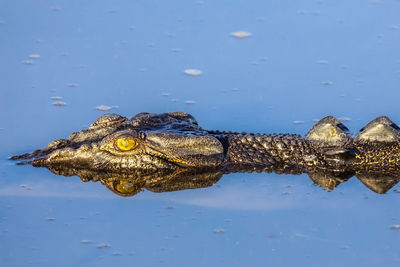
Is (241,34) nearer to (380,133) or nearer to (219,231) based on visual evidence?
(380,133)

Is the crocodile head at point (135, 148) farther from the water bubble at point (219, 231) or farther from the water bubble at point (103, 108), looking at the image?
the water bubble at point (103, 108)

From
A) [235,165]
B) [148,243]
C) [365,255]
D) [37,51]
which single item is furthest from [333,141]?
[37,51]

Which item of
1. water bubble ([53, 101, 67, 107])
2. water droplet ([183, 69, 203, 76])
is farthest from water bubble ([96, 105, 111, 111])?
water droplet ([183, 69, 203, 76])

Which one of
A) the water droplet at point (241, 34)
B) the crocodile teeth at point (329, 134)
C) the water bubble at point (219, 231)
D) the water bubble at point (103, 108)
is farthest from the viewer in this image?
the water droplet at point (241, 34)

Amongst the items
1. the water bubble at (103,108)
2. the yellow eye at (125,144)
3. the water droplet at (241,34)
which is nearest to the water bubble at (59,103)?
the water bubble at (103,108)

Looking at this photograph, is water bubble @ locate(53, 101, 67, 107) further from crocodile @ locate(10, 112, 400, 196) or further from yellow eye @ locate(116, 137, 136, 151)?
yellow eye @ locate(116, 137, 136, 151)

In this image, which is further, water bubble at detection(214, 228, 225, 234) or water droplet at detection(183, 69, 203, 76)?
water droplet at detection(183, 69, 203, 76)
